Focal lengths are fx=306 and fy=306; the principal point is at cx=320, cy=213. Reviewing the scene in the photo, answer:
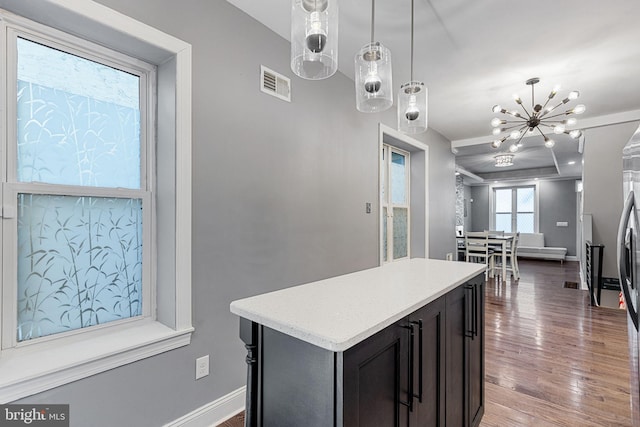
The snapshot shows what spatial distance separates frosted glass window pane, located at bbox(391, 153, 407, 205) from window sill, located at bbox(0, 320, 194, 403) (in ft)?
10.4

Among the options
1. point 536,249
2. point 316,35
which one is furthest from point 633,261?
point 536,249

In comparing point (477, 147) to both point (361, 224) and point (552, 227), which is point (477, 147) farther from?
point (552, 227)

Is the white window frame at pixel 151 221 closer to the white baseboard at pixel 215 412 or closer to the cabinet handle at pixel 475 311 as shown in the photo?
the white baseboard at pixel 215 412

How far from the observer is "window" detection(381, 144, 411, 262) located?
3812mm

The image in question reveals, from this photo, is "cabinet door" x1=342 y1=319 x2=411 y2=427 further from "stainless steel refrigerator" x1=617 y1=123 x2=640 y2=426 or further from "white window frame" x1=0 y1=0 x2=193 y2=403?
"white window frame" x1=0 y1=0 x2=193 y2=403

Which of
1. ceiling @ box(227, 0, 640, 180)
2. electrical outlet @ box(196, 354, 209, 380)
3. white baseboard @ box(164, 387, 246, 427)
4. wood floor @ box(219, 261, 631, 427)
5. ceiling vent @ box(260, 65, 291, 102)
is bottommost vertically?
wood floor @ box(219, 261, 631, 427)

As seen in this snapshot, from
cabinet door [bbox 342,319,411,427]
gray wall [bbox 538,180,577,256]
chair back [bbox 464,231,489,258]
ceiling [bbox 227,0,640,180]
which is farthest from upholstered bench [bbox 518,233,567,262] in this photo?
cabinet door [bbox 342,319,411,427]

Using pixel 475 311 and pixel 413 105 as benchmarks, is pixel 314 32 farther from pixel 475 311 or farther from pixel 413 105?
pixel 475 311

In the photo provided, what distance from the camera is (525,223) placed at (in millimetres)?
9430

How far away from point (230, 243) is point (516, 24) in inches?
99.4

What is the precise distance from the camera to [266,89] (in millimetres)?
2156

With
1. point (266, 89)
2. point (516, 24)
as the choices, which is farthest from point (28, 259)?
point (516, 24)

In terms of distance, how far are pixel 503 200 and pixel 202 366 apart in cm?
1047

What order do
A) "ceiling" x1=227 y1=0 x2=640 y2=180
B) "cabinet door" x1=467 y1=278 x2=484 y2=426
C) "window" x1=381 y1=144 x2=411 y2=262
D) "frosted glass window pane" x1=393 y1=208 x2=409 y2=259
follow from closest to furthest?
1. "cabinet door" x1=467 y1=278 x2=484 y2=426
2. "ceiling" x1=227 y1=0 x2=640 y2=180
3. "window" x1=381 y1=144 x2=411 y2=262
4. "frosted glass window pane" x1=393 y1=208 x2=409 y2=259
